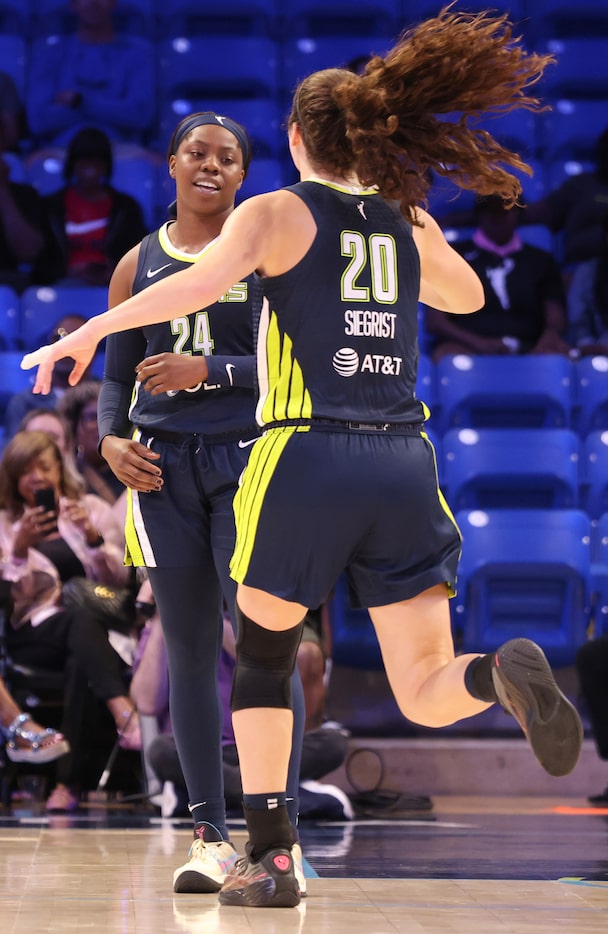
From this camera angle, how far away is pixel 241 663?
279 centimetres

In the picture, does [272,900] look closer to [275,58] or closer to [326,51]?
[326,51]

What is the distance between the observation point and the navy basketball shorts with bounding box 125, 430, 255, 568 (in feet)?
10.5

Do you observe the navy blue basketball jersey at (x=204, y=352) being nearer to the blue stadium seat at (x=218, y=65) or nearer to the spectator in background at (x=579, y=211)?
the spectator in background at (x=579, y=211)

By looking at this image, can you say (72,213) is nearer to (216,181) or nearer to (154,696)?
(154,696)

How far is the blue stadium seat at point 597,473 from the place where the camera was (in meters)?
6.36

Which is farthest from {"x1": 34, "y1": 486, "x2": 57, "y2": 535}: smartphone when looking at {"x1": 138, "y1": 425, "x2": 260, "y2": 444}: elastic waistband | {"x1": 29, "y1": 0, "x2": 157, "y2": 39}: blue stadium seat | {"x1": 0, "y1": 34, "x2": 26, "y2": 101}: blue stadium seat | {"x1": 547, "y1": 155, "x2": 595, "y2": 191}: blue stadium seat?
{"x1": 29, "y1": 0, "x2": 157, "y2": 39}: blue stadium seat

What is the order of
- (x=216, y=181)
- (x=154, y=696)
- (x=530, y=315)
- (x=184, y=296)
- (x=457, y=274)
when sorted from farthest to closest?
(x=530, y=315) → (x=154, y=696) → (x=216, y=181) → (x=457, y=274) → (x=184, y=296)

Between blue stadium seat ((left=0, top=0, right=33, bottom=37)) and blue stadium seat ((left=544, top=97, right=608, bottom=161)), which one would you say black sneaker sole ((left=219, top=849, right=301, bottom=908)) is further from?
blue stadium seat ((left=0, top=0, right=33, bottom=37))

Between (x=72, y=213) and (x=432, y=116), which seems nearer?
(x=432, y=116)

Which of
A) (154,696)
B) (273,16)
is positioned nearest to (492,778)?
(154,696)

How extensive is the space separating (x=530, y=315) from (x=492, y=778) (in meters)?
2.50

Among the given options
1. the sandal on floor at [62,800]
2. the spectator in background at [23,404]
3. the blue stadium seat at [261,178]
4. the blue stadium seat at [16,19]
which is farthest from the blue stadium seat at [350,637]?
the blue stadium seat at [16,19]

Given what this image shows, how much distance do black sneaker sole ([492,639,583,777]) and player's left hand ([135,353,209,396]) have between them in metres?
1.01

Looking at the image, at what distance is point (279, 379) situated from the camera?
2715 mm
